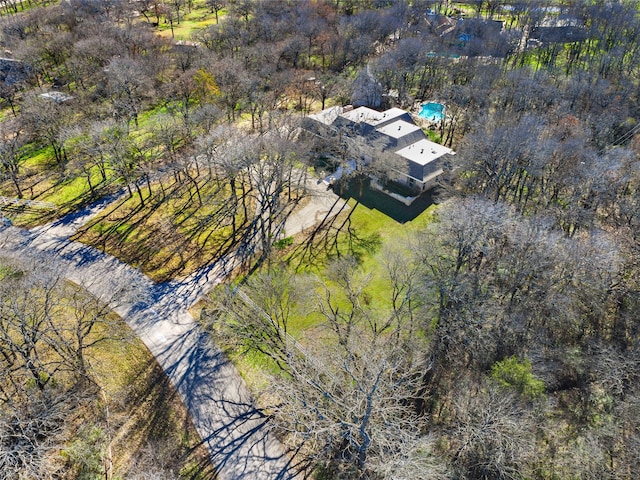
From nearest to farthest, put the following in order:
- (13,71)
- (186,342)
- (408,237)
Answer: (186,342) → (408,237) → (13,71)

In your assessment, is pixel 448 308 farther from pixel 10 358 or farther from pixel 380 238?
pixel 10 358

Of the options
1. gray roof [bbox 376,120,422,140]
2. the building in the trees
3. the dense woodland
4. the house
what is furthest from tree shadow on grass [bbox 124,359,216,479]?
the building in the trees

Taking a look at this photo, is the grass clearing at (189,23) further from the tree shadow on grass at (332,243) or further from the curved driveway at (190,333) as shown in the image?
the tree shadow on grass at (332,243)

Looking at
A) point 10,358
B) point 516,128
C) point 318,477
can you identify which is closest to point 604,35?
point 516,128

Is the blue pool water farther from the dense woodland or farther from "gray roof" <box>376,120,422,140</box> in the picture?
"gray roof" <box>376,120,422,140</box>

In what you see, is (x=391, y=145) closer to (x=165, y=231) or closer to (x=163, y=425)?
(x=165, y=231)

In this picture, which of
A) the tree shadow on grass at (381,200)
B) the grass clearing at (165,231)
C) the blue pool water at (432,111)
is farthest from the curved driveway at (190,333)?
the blue pool water at (432,111)

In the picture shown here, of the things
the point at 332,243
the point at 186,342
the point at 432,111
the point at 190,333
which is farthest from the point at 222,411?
the point at 432,111

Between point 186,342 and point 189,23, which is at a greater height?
point 189,23
